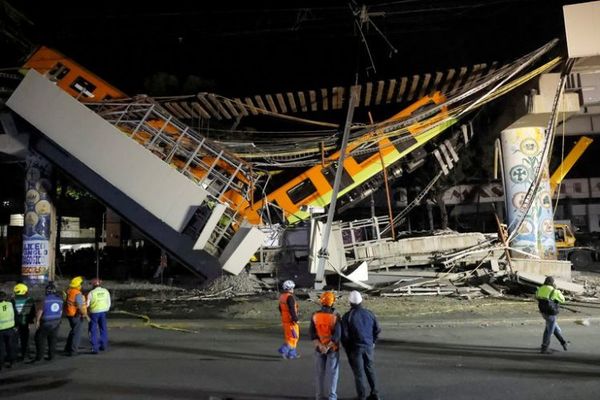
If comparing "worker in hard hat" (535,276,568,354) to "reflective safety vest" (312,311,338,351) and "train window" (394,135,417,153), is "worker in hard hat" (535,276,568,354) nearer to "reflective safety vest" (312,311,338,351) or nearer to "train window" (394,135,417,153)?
"reflective safety vest" (312,311,338,351)

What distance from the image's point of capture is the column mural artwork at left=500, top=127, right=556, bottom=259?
17.2 metres

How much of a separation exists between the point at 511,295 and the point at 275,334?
7780 mm

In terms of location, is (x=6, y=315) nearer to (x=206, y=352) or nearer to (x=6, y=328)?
(x=6, y=328)

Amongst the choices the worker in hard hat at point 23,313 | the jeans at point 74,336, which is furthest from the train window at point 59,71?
the jeans at point 74,336

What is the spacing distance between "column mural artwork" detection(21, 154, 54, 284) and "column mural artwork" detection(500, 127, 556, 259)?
18.0m

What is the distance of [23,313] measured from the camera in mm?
8586

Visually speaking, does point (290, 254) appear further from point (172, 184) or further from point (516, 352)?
point (516, 352)

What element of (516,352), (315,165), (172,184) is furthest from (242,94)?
(516,352)

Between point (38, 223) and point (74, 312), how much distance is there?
1238cm

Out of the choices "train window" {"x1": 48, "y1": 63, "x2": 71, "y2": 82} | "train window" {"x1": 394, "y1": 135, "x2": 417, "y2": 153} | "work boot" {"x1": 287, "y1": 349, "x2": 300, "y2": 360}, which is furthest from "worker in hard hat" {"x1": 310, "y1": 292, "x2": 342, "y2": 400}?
"train window" {"x1": 48, "y1": 63, "x2": 71, "y2": 82}

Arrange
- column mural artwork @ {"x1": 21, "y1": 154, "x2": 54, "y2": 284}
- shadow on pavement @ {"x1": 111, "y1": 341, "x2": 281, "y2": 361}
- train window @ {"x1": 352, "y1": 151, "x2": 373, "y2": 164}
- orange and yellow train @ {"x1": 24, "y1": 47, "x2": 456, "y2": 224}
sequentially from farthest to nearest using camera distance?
column mural artwork @ {"x1": 21, "y1": 154, "x2": 54, "y2": 284} → train window @ {"x1": 352, "y1": 151, "x2": 373, "y2": 164} → orange and yellow train @ {"x1": 24, "y1": 47, "x2": 456, "y2": 224} → shadow on pavement @ {"x1": 111, "y1": 341, "x2": 281, "y2": 361}

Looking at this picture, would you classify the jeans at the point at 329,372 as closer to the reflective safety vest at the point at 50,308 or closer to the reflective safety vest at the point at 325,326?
the reflective safety vest at the point at 325,326

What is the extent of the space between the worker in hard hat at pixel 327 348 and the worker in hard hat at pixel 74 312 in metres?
4.95

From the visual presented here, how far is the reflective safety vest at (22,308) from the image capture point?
8.52 meters
